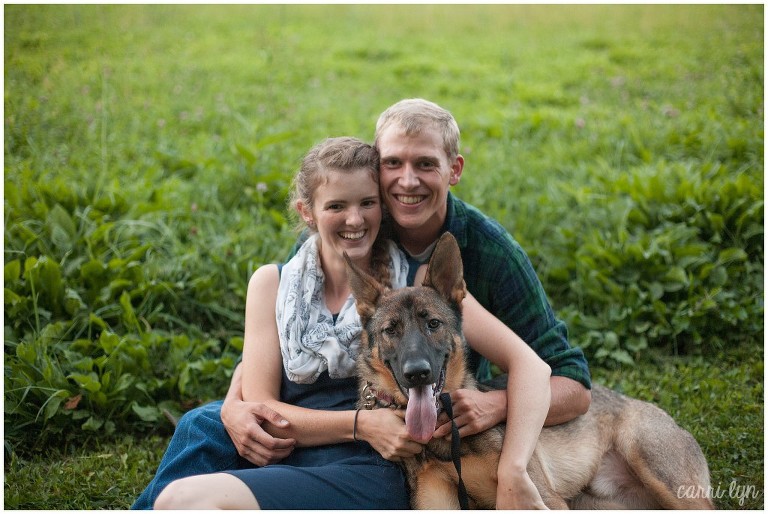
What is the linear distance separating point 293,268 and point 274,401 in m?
0.77

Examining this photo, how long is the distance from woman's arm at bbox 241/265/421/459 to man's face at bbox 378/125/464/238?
0.86m

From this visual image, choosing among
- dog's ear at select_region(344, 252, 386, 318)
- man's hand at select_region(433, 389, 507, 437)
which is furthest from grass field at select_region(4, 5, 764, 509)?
dog's ear at select_region(344, 252, 386, 318)

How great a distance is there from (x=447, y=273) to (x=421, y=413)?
797 mm

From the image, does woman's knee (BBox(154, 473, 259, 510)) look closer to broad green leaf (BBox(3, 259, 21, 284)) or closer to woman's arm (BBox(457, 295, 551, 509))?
woman's arm (BBox(457, 295, 551, 509))

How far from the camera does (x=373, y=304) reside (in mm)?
3770

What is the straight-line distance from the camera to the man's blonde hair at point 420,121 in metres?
3.91

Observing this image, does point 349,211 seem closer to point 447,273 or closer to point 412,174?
point 412,174

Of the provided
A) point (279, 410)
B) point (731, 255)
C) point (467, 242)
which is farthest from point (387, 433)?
point (731, 255)

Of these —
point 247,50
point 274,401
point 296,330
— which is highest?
point 247,50

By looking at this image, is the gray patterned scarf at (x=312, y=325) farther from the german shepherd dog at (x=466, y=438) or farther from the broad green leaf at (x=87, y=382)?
the broad green leaf at (x=87, y=382)

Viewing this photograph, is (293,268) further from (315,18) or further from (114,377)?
(315,18)

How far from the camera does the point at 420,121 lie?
12.9 feet

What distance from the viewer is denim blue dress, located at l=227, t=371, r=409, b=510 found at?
3.31 m

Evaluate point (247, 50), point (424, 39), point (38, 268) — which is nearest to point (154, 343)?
point (38, 268)
